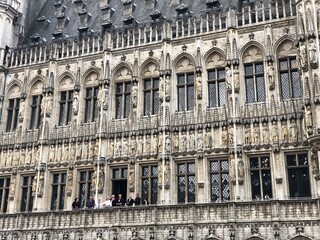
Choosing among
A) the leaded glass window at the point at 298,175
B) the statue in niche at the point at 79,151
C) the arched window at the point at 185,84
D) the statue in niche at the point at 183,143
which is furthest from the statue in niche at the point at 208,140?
the statue in niche at the point at 79,151

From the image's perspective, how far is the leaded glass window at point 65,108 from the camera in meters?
26.7

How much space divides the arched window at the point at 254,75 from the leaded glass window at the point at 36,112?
1318 cm

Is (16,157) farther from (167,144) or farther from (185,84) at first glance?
(185,84)

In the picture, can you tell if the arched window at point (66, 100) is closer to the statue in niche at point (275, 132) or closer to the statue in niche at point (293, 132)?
the statue in niche at point (275, 132)

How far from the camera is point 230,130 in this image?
72.3 ft

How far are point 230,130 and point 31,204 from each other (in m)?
12.8

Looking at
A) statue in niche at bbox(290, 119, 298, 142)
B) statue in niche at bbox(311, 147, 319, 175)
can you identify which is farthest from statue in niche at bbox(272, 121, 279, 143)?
statue in niche at bbox(311, 147, 319, 175)

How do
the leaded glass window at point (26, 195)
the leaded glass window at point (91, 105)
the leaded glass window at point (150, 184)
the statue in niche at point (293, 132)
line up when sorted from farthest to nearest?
the leaded glass window at point (91, 105)
the leaded glass window at point (26, 195)
the leaded glass window at point (150, 184)
the statue in niche at point (293, 132)

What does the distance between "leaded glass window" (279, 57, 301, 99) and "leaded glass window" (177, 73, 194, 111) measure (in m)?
4.97

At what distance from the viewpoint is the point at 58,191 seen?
2525 centimetres

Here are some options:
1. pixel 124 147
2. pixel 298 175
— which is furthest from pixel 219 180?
pixel 124 147

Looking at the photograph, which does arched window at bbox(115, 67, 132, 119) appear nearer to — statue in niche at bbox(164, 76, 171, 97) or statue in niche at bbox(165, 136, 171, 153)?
statue in niche at bbox(164, 76, 171, 97)

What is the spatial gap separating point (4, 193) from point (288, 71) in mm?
18490

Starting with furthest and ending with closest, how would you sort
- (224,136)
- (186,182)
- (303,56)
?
(186,182)
(224,136)
(303,56)
